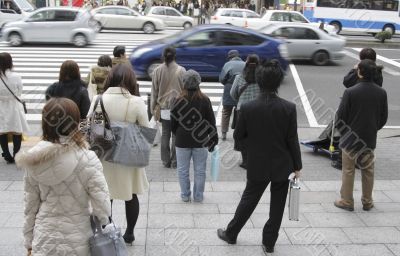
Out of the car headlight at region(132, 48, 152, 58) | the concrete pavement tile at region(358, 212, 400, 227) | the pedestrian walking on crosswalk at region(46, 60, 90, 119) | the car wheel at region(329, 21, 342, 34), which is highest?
the pedestrian walking on crosswalk at region(46, 60, 90, 119)

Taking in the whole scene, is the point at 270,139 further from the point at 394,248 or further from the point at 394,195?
the point at 394,195

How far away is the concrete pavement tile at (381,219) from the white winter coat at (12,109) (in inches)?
180

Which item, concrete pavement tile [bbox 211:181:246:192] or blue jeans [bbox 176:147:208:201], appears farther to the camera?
concrete pavement tile [bbox 211:181:246:192]

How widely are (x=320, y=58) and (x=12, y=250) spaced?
15.5m

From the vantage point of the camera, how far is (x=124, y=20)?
2783 centimetres

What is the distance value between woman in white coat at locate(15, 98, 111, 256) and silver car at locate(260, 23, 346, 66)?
15611 millimetres

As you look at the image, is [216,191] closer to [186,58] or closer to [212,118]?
[212,118]

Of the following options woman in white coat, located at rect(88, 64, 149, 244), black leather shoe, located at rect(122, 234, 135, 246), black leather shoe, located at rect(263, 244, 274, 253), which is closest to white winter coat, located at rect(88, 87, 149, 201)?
woman in white coat, located at rect(88, 64, 149, 244)

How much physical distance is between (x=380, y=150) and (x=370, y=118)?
3519 mm

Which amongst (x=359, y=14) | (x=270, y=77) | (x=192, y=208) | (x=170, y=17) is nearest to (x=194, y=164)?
(x=192, y=208)

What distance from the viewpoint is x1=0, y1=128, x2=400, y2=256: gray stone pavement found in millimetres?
4840

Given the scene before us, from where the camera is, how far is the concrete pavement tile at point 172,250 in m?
→ 4.70

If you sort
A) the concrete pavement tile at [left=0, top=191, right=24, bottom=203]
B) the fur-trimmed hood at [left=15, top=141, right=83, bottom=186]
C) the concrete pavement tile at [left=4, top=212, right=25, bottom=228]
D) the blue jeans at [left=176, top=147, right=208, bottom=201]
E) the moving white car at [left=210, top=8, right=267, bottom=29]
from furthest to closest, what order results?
1. the moving white car at [left=210, top=8, right=267, bottom=29]
2. the concrete pavement tile at [left=0, top=191, right=24, bottom=203]
3. the blue jeans at [left=176, top=147, right=208, bottom=201]
4. the concrete pavement tile at [left=4, top=212, right=25, bottom=228]
5. the fur-trimmed hood at [left=15, top=141, right=83, bottom=186]

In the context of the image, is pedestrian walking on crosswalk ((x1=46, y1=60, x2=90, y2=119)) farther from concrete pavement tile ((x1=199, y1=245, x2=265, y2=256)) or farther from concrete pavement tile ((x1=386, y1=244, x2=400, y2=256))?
concrete pavement tile ((x1=386, y1=244, x2=400, y2=256))
